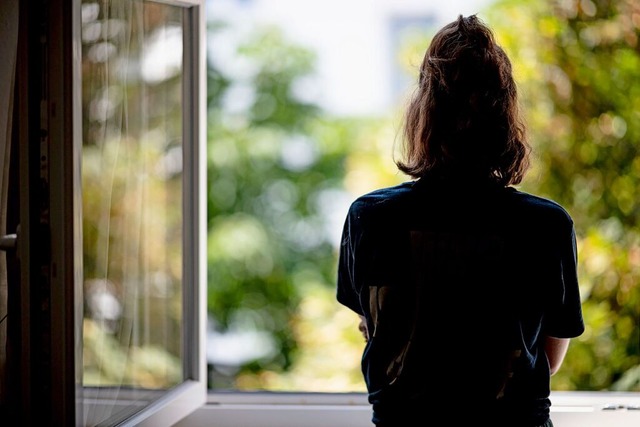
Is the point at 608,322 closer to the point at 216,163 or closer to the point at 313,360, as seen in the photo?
the point at 313,360

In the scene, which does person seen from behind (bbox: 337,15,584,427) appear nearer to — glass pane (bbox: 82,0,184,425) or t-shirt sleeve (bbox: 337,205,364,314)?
t-shirt sleeve (bbox: 337,205,364,314)

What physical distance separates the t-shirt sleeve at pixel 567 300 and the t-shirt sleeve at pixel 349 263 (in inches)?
12.5

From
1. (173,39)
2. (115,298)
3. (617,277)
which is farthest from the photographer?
(617,277)

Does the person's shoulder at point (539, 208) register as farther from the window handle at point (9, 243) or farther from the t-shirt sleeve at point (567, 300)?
the window handle at point (9, 243)

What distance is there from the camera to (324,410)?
6.88ft

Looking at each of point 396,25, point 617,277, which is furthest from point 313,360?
point 396,25

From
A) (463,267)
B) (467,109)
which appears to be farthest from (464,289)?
(467,109)

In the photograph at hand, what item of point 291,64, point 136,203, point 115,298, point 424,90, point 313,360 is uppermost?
point 291,64

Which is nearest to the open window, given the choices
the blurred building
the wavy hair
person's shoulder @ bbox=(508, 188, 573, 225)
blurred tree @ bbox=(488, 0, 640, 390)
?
the wavy hair

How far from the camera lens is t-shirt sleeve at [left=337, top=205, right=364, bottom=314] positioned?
4.61 feet

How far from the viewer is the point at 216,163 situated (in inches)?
211

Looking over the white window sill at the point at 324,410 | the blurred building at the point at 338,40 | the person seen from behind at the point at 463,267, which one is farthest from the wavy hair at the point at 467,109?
the blurred building at the point at 338,40

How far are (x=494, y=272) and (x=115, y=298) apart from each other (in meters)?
0.80

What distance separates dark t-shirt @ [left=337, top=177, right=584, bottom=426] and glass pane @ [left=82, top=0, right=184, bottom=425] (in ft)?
1.89
